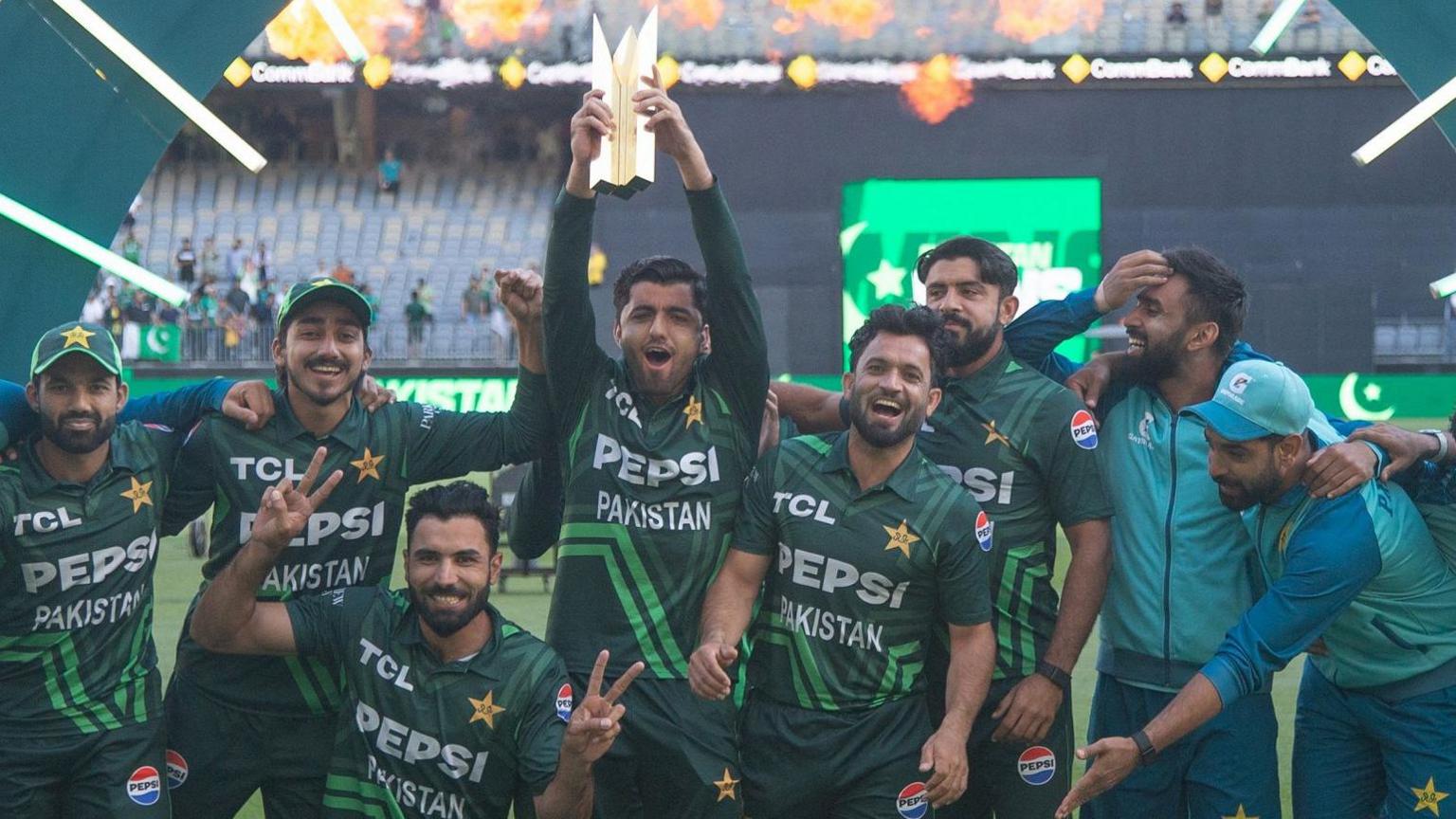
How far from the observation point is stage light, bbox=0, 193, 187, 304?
4.82m

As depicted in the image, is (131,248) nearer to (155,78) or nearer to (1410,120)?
(155,78)

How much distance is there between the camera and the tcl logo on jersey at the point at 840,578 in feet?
13.5

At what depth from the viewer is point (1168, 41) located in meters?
21.5

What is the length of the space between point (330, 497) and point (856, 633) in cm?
151

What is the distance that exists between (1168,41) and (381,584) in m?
19.0

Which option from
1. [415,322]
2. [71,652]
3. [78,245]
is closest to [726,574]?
[71,652]

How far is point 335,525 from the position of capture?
14.8 feet

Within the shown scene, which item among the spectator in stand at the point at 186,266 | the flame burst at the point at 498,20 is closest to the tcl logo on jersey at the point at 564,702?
the flame burst at the point at 498,20

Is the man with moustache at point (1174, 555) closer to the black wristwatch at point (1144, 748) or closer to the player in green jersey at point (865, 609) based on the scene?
the black wristwatch at point (1144, 748)

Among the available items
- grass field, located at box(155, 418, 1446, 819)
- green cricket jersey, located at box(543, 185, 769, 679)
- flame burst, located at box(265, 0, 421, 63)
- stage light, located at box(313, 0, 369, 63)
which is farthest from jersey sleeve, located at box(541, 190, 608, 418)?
flame burst, located at box(265, 0, 421, 63)

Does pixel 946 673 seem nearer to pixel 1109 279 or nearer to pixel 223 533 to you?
pixel 1109 279

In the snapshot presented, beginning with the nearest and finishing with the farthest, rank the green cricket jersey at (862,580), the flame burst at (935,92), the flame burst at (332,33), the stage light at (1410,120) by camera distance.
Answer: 1. the green cricket jersey at (862,580)
2. the stage light at (1410,120)
3. the flame burst at (935,92)
4. the flame burst at (332,33)

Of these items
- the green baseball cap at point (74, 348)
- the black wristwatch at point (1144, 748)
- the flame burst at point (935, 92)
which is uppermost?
the flame burst at point (935, 92)

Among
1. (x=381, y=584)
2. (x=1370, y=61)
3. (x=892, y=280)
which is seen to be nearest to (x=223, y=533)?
(x=381, y=584)
